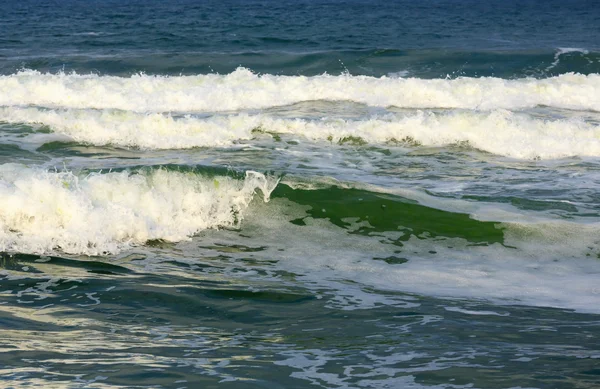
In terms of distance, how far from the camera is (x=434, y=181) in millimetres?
10688

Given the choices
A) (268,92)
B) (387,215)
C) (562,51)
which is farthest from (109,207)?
(562,51)

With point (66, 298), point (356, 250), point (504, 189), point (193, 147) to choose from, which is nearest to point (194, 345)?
point (66, 298)

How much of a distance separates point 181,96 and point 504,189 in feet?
30.9

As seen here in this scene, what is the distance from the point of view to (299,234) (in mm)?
8625

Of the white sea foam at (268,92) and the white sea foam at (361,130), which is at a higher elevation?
the white sea foam at (268,92)

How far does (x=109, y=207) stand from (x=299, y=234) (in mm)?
1911

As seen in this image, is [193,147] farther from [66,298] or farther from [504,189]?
[66,298]

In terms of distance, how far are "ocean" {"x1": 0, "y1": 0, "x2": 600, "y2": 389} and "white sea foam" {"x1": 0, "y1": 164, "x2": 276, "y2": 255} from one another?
24mm

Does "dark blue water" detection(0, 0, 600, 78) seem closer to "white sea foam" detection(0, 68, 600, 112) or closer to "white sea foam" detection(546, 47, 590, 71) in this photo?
"white sea foam" detection(546, 47, 590, 71)

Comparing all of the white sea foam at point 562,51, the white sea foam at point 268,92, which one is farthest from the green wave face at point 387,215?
the white sea foam at point 562,51

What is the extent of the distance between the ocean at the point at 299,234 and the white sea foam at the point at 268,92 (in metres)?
0.06

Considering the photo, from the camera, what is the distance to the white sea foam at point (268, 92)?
18.0 metres

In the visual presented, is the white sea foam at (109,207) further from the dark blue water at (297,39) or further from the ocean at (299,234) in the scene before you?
the dark blue water at (297,39)

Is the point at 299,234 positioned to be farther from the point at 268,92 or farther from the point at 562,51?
the point at 562,51
